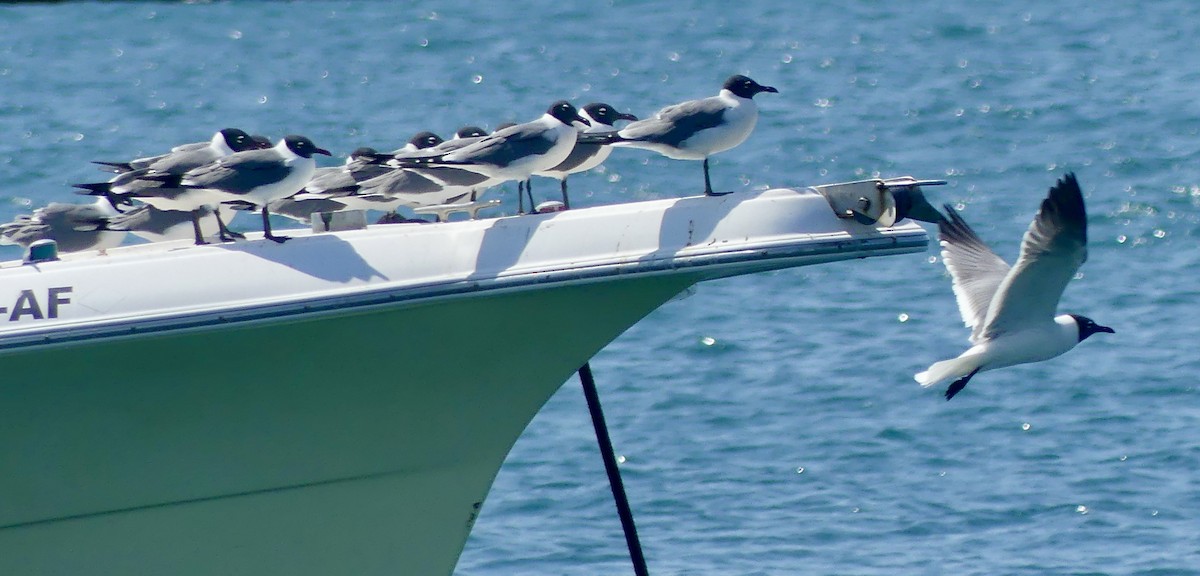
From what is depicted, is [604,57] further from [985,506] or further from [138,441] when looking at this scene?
[138,441]

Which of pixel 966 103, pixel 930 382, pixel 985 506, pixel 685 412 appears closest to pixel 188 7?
pixel 966 103

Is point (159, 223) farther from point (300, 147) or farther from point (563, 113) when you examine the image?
point (563, 113)

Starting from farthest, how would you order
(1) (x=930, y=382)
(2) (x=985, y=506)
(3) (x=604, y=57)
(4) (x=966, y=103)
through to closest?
(3) (x=604, y=57) < (4) (x=966, y=103) < (2) (x=985, y=506) < (1) (x=930, y=382)

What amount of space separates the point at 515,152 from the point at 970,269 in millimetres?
2569

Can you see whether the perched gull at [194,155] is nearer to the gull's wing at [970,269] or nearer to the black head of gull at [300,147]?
the black head of gull at [300,147]

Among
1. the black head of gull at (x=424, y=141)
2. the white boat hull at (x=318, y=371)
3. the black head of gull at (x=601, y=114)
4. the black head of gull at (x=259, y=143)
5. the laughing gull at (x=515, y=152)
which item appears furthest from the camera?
the black head of gull at (x=424, y=141)

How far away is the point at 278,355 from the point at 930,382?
2981 mm

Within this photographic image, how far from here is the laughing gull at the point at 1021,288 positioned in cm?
812

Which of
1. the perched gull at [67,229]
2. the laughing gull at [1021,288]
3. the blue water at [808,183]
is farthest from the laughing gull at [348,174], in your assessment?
the blue water at [808,183]

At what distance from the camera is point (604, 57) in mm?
29156

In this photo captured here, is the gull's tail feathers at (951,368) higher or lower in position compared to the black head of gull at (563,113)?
lower

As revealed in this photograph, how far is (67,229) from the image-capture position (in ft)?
27.1

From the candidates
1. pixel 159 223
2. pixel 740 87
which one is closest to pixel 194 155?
pixel 159 223

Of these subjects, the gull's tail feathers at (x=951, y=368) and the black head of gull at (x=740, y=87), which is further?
the gull's tail feathers at (x=951, y=368)
